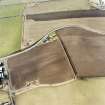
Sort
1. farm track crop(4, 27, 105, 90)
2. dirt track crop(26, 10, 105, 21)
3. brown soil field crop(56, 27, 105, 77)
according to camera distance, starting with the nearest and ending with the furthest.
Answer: farm track crop(4, 27, 105, 90)
brown soil field crop(56, 27, 105, 77)
dirt track crop(26, 10, 105, 21)

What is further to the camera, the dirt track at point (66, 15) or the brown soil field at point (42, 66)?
the dirt track at point (66, 15)

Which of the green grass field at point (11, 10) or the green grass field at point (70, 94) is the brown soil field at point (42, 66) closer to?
the green grass field at point (70, 94)

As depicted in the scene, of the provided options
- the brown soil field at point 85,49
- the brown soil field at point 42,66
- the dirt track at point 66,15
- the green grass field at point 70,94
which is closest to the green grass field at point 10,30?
the dirt track at point 66,15

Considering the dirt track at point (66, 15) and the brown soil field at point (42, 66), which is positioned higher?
the dirt track at point (66, 15)

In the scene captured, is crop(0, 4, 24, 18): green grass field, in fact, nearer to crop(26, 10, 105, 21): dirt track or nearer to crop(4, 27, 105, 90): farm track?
crop(26, 10, 105, 21): dirt track

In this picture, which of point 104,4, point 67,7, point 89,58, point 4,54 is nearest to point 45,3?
point 67,7

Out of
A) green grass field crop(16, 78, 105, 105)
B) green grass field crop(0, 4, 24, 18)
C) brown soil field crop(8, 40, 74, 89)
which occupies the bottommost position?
green grass field crop(16, 78, 105, 105)

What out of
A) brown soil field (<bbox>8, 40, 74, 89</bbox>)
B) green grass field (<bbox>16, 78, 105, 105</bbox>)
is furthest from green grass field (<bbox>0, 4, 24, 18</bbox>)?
green grass field (<bbox>16, 78, 105, 105</bbox>)

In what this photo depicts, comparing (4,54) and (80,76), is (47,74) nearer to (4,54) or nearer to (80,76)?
Answer: (80,76)
